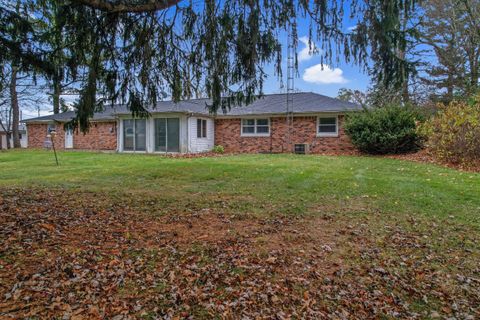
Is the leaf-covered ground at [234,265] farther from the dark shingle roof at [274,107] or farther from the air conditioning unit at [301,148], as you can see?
the dark shingle roof at [274,107]

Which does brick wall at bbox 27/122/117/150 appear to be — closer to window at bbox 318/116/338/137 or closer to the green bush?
window at bbox 318/116/338/137

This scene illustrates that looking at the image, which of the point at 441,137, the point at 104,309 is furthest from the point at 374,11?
the point at 441,137

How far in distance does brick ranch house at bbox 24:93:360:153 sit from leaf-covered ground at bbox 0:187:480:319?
11.4m

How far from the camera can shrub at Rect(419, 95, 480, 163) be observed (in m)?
9.52

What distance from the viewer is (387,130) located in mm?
13570

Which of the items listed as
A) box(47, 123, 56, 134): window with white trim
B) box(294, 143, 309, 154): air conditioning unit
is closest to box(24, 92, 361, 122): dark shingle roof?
box(294, 143, 309, 154): air conditioning unit

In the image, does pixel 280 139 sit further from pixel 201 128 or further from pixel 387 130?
pixel 387 130

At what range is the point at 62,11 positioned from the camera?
15.9ft

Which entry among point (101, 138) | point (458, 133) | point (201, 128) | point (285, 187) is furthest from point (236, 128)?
point (285, 187)

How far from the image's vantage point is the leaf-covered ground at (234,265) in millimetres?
2387

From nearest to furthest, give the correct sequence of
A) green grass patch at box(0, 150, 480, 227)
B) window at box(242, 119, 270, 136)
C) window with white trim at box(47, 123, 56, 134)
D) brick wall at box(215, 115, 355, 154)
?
green grass patch at box(0, 150, 480, 227)
brick wall at box(215, 115, 355, 154)
window at box(242, 119, 270, 136)
window with white trim at box(47, 123, 56, 134)

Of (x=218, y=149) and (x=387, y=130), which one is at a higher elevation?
(x=387, y=130)

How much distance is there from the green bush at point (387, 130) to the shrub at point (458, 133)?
226 cm

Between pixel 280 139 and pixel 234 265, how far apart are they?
1391 cm
